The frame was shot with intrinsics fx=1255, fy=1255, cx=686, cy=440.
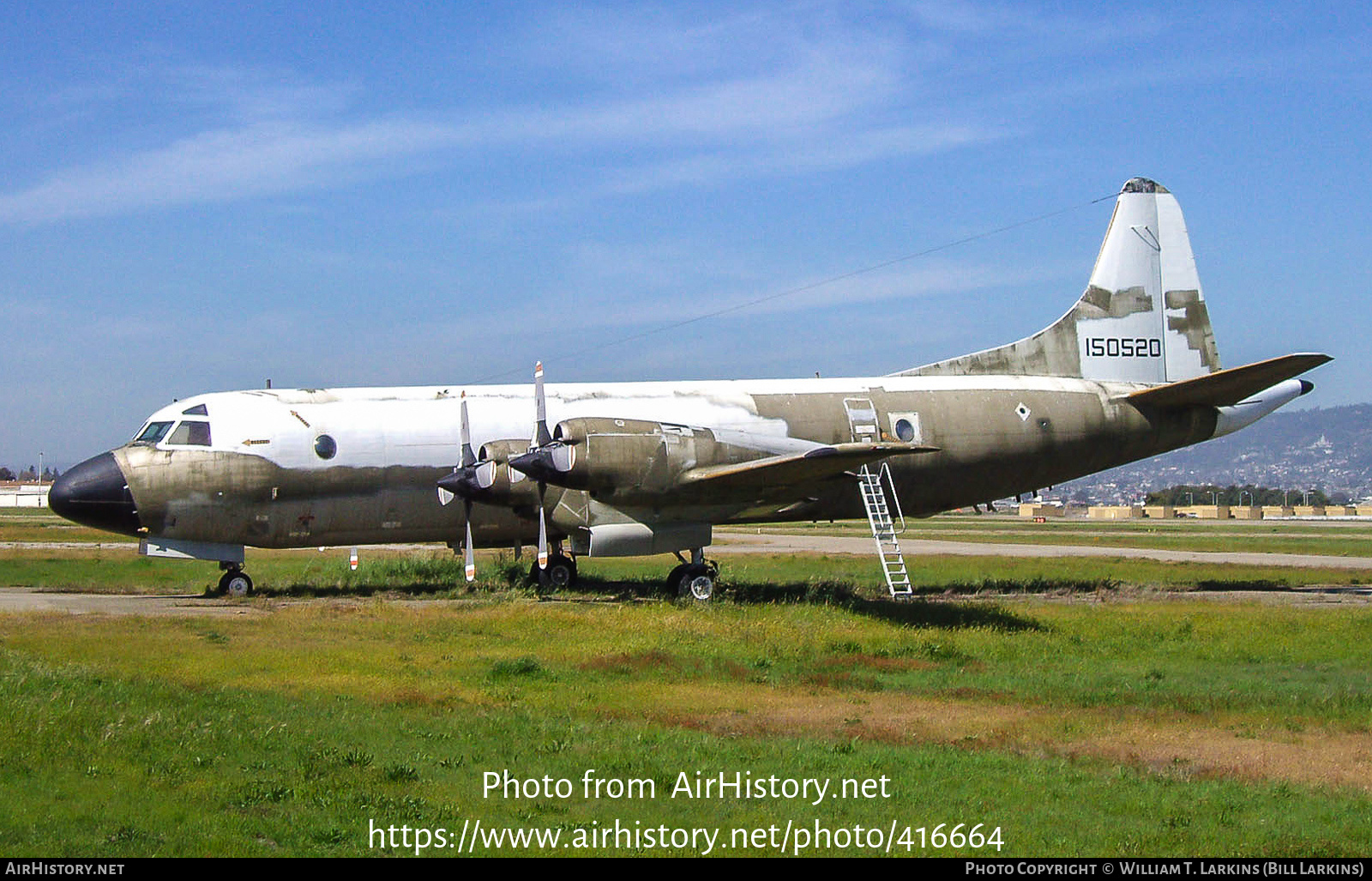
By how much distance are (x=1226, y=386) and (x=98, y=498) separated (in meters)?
24.5

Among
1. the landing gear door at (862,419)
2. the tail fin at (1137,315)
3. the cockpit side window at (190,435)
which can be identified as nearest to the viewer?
the cockpit side window at (190,435)

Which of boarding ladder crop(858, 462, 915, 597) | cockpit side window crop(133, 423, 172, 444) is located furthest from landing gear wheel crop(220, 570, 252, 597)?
boarding ladder crop(858, 462, 915, 597)

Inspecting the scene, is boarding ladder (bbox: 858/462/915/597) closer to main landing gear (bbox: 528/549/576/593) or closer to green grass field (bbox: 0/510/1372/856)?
green grass field (bbox: 0/510/1372/856)

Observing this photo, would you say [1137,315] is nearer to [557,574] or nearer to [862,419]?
[862,419]

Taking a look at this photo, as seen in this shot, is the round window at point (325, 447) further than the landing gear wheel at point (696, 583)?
Yes

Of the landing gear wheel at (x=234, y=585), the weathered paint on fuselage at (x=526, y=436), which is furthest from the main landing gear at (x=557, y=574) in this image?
the landing gear wheel at (x=234, y=585)

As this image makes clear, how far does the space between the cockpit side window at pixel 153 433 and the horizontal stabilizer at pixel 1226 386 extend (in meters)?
21.7

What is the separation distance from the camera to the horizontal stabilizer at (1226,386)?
2620 cm

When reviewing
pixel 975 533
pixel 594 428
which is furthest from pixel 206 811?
pixel 975 533

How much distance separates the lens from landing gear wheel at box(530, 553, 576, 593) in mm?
28953

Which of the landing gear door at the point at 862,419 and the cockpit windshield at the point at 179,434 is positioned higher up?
the cockpit windshield at the point at 179,434

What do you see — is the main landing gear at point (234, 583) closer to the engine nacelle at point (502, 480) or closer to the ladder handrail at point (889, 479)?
the engine nacelle at point (502, 480)

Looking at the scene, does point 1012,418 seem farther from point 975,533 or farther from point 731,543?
point 975,533

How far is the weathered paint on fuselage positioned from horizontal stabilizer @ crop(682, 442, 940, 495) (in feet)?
2.30
